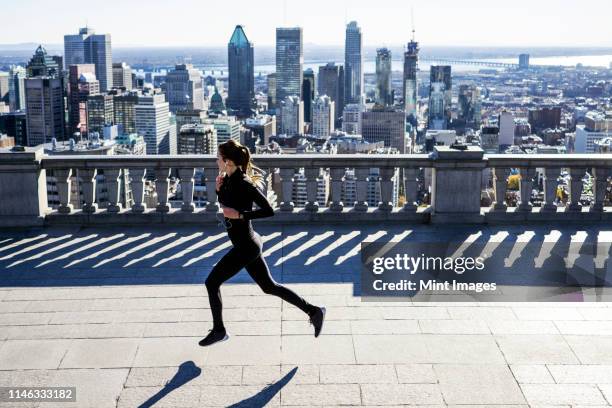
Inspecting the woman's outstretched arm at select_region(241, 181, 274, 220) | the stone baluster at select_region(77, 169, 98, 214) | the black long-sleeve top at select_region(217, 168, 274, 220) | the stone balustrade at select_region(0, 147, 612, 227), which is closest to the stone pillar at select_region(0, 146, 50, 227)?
the stone balustrade at select_region(0, 147, 612, 227)

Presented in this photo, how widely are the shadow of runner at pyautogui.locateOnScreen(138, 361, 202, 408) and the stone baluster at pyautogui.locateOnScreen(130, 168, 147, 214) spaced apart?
17.0 ft

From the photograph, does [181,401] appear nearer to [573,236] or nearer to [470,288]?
[470,288]

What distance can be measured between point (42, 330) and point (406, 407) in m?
3.14

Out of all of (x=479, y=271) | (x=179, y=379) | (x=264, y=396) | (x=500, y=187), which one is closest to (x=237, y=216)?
(x=179, y=379)

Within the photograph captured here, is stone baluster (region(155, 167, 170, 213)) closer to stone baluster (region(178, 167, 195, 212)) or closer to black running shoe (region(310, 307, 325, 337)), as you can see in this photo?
stone baluster (region(178, 167, 195, 212))

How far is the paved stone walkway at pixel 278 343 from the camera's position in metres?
5.28

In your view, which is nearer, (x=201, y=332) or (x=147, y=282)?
(x=201, y=332)

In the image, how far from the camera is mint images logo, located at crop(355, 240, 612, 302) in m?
7.56

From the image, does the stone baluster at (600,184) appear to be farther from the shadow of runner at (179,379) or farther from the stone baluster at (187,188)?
the shadow of runner at (179,379)

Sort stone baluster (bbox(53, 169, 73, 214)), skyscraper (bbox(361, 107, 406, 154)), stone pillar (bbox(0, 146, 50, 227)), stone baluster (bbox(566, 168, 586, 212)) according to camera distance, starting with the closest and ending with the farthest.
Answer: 1. stone pillar (bbox(0, 146, 50, 227))
2. stone baluster (bbox(53, 169, 73, 214))
3. stone baluster (bbox(566, 168, 586, 212))
4. skyscraper (bbox(361, 107, 406, 154))

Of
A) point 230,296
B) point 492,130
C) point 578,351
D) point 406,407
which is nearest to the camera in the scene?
point 406,407

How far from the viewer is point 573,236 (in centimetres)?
994

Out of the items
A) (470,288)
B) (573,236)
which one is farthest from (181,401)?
(573,236)

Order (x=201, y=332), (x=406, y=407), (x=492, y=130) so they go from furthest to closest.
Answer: (x=492, y=130) → (x=201, y=332) → (x=406, y=407)
